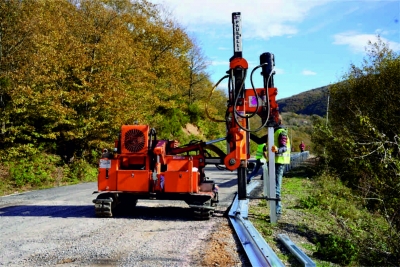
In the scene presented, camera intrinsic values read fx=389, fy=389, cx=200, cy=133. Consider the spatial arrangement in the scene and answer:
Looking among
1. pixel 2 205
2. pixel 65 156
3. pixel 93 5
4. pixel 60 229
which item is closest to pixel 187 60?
pixel 93 5

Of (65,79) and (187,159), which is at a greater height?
(65,79)

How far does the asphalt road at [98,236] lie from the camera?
559 cm

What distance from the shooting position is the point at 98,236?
6.93m

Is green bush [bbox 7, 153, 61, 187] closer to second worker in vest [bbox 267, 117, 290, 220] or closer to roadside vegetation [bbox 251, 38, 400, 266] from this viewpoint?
roadside vegetation [bbox 251, 38, 400, 266]

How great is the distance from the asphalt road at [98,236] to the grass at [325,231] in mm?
1143

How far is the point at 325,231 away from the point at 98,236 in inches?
181

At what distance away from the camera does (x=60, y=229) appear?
24.6ft

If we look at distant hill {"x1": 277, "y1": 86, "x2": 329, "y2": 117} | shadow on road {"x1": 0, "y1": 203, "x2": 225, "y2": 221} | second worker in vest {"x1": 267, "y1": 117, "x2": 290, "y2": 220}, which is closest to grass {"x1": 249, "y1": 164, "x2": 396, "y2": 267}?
second worker in vest {"x1": 267, "y1": 117, "x2": 290, "y2": 220}

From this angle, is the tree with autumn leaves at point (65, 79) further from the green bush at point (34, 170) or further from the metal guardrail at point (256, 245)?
the metal guardrail at point (256, 245)

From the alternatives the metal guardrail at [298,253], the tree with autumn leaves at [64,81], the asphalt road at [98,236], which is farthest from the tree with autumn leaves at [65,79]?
the metal guardrail at [298,253]

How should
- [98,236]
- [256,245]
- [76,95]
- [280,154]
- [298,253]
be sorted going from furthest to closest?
1. [76,95]
2. [280,154]
3. [98,236]
4. [256,245]
5. [298,253]

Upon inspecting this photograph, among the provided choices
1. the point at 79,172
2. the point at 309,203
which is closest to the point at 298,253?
the point at 309,203

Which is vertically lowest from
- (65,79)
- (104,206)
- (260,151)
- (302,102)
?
(104,206)

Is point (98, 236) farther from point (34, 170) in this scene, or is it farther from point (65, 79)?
point (65, 79)
